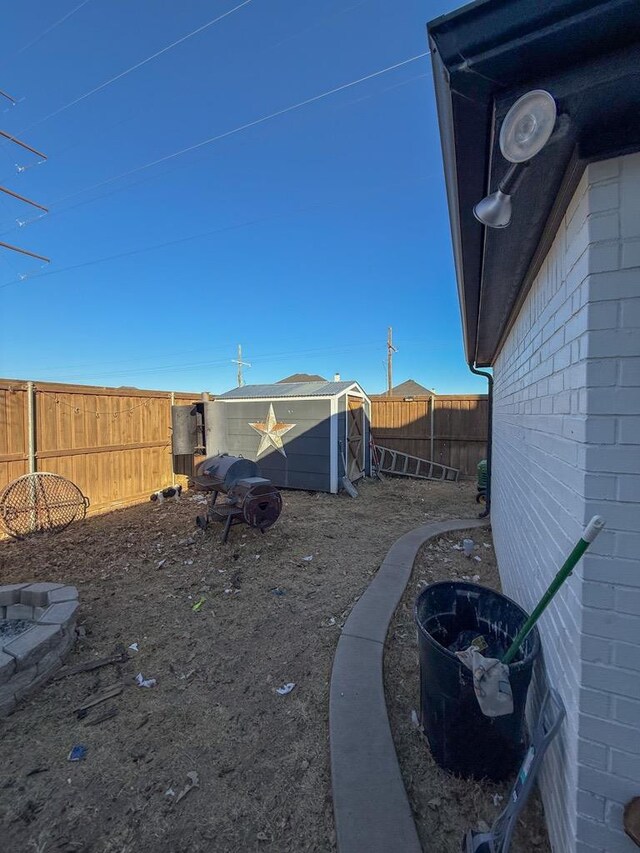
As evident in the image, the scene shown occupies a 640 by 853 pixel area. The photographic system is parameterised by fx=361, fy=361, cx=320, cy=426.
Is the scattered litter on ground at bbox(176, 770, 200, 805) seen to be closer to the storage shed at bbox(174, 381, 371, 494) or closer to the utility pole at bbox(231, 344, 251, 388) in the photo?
the storage shed at bbox(174, 381, 371, 494)

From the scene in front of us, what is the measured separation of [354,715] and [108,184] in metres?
10.3

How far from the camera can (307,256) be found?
10.0 meters

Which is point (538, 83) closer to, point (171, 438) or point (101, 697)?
point (101, 697)

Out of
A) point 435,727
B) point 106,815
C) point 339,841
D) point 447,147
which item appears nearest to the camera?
point 447,147

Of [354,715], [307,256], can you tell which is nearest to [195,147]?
[307,256]

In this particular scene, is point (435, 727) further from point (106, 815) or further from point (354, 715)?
point (106, 815)

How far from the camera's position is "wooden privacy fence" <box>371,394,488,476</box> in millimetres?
9672

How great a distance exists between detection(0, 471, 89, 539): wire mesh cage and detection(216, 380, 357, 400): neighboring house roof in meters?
4.12

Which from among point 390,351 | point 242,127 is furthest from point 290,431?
point 390,351

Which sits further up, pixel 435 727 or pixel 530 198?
pixel 530 198

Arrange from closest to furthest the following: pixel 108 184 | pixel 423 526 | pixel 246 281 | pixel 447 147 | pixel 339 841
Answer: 1. pixel 447 147
2. pixel 339 841
3. pixel 423 526
4. pixel 108 184
5. pixel 246 281

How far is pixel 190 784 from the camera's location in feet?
5.57

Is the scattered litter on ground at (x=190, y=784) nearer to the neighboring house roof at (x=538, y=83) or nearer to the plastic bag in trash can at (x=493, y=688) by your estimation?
the plastic bag in trash can at (x=493, y=688)

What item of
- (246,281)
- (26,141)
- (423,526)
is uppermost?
(26,141)
